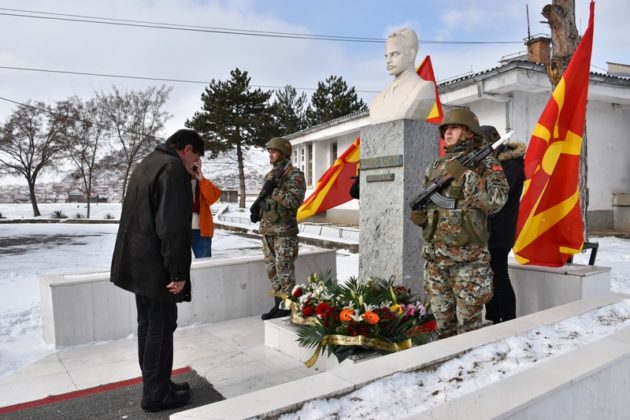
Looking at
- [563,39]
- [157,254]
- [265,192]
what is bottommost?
[157,254]

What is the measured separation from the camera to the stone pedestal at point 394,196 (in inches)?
146

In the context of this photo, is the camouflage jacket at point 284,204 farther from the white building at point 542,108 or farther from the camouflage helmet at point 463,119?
the white building at point 542,108

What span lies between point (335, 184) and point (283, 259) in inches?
124

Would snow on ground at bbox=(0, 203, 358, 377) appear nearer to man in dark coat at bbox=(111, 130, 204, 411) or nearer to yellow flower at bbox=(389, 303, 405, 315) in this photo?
man in dark coat at bbox=(111, 130, 204, 411)

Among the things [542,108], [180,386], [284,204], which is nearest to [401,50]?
[284,204]

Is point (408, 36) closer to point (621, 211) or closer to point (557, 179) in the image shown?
point (557, 179)

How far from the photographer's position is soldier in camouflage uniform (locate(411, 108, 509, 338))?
2.87m

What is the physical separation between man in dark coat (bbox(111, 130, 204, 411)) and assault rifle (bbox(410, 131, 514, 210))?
1.53 m

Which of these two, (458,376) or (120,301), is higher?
(458,376)

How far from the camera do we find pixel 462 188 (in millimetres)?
2953

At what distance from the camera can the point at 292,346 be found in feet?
11.7

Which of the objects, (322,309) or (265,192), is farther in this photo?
(265,192)

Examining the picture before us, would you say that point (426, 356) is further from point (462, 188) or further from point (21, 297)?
point (21, 297)

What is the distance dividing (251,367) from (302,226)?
1338 centimetres
